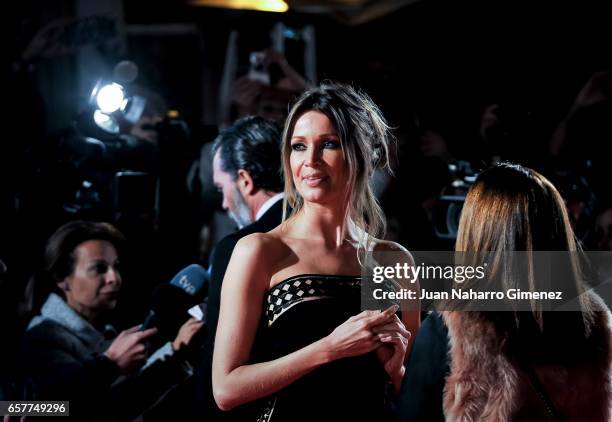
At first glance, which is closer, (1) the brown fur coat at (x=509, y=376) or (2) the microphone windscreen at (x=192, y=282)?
(1) the brown fur coat at (x=509, y=376)

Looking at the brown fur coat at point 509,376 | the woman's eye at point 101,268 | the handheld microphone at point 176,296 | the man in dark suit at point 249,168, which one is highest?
the man in dark suit at point 249,168

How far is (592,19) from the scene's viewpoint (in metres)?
4.45

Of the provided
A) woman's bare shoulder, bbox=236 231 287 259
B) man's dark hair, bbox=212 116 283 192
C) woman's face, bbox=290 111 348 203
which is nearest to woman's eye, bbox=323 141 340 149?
woman's face, bbox=290 111 348 203

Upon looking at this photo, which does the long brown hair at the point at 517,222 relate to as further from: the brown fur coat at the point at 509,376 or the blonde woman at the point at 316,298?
the blonde woman at the point at 316,298

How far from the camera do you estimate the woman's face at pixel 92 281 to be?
2.88 m

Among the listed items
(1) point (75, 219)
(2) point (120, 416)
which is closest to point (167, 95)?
(1) point (75, 219)

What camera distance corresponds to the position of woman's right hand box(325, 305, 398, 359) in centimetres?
169

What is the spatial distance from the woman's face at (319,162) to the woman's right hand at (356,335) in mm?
336

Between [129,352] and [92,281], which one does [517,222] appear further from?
[92,281]

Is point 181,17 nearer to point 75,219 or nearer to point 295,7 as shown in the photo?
point 295,7

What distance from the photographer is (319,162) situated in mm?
1888

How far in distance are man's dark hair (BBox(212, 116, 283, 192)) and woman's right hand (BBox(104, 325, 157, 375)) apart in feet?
2.04

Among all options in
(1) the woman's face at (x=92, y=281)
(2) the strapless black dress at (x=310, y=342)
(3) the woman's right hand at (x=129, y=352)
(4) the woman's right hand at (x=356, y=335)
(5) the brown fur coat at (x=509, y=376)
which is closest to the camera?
(5) the brown fur coat at (x=509, y=376)

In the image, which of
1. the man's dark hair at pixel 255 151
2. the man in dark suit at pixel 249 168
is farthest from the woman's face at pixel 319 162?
the man's dark hair at pixel 255 151
